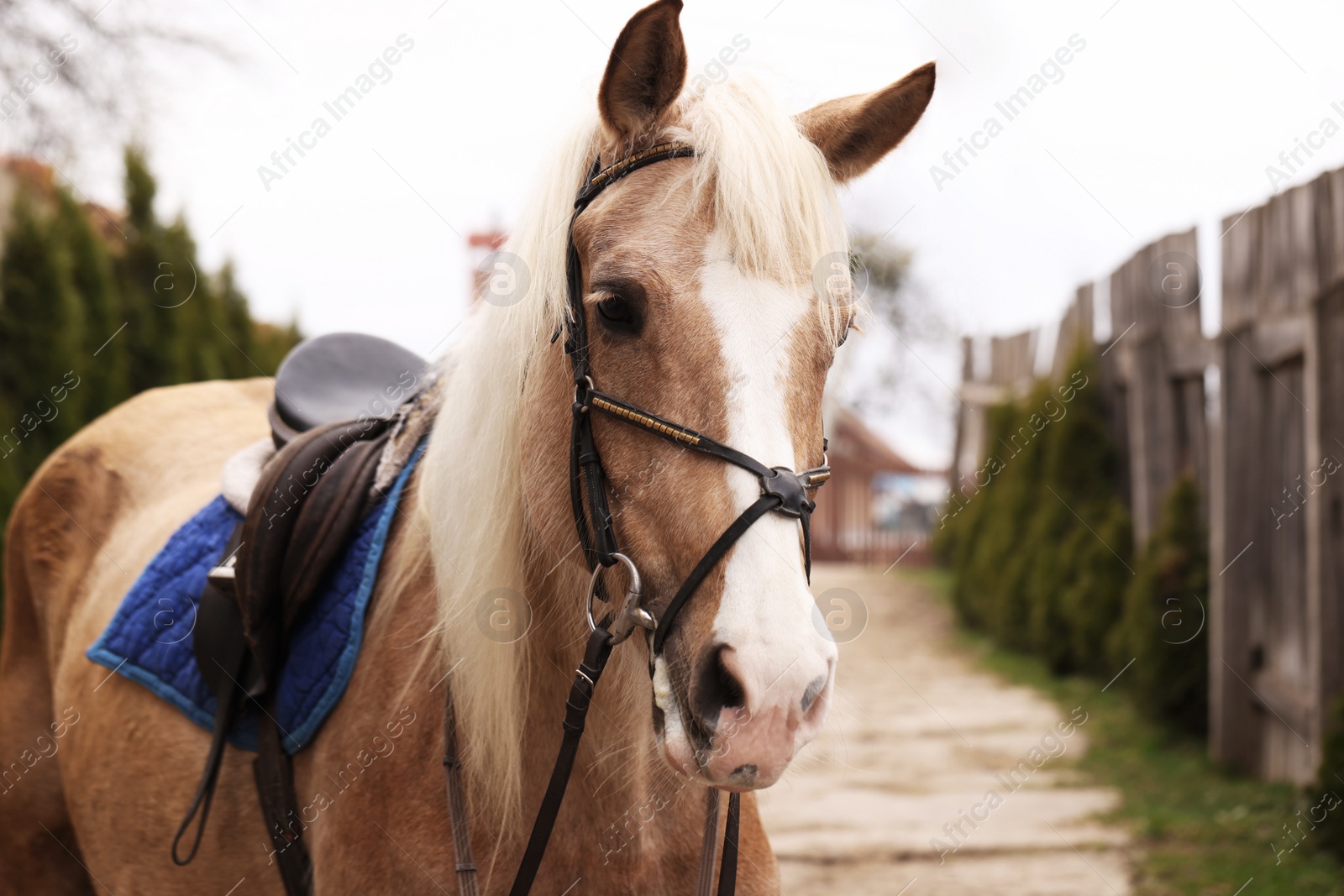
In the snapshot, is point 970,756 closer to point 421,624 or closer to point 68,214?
point 421,624

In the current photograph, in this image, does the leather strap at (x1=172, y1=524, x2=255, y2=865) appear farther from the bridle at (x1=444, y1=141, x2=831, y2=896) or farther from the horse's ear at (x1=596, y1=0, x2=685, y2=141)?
the horse's ear at (x1=596, y1=0, x2=685, y2=141)

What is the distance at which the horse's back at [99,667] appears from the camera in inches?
92.8

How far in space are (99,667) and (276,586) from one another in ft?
3.21

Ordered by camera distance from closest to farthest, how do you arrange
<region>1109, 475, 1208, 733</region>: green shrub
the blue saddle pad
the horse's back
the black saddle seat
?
1. the blue saddle pad
2. the horse's back
3. the black saddle seat
4. <region>1109, 475, 1208, 733</region>: green shrub

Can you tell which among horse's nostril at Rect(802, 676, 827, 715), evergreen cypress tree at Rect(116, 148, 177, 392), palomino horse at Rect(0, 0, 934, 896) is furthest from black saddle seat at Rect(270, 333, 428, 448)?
evergreen cypress tree at Rect(116, 148, 177, 392)

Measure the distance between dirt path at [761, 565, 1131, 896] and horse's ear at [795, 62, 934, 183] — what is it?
2.87ft

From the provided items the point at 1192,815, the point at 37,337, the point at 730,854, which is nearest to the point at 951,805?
the point at 1192,815

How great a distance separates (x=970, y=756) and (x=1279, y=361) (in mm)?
2858

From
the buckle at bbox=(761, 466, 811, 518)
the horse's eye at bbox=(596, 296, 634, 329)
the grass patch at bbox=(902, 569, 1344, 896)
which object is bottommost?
the grass patch at bbox=(902, 569, 1344, 896)

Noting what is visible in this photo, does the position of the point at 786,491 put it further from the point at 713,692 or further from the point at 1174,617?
the point at 1174,617

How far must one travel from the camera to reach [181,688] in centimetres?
234

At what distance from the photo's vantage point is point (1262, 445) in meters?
4.89

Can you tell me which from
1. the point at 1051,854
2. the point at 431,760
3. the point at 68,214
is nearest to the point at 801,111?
the point at 431,760

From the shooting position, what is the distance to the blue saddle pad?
2.02 m
